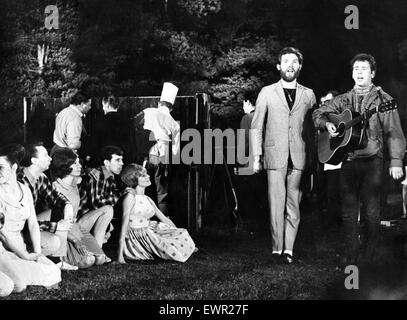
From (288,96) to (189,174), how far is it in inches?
42.0

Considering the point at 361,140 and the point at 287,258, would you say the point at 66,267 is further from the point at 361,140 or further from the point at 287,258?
the point at 361,140

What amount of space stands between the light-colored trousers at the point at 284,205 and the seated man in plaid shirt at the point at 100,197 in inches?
51.6

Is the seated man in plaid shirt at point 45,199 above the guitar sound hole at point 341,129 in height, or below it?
below

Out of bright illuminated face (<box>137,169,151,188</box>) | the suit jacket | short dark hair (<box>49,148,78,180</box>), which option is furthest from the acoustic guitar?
short dark hair (<box>49,148,78,180</box>)

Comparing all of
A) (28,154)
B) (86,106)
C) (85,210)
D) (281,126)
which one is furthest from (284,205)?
(28,154)

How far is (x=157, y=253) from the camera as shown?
253 inches

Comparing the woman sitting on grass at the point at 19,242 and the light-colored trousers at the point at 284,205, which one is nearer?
the woman sitting on grass at the point at 19,242

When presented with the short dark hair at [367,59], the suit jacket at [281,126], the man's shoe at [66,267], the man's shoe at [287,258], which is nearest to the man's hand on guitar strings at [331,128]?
the suit jacket at [281,126]

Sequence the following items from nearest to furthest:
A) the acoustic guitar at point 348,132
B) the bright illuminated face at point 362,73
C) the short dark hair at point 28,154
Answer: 1. the acoustic guitar at point 348,132
2. the bright illuminated face at point 362,73
3. the short dark hair at point 28,154

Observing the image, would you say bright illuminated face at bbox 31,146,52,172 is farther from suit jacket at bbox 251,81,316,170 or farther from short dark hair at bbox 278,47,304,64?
short dark hair at bbox 278,47,304,64

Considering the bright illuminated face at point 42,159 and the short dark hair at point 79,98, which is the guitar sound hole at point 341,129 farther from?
the bright illuminated face at point 42,159

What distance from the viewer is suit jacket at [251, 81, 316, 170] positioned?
6344 mm

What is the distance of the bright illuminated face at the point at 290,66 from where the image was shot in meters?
6.34
